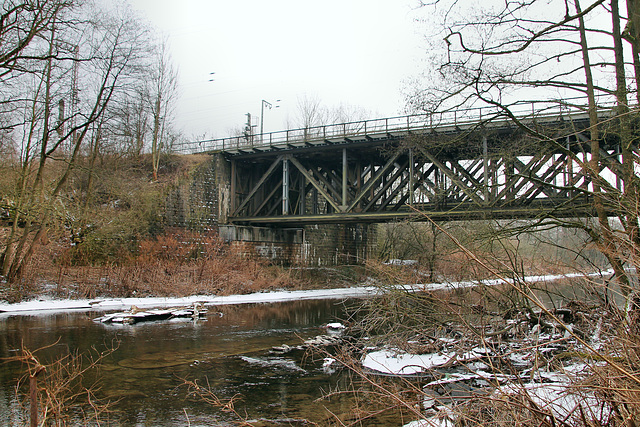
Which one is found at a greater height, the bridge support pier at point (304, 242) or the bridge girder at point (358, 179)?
the bridge girder at point (358, 179)

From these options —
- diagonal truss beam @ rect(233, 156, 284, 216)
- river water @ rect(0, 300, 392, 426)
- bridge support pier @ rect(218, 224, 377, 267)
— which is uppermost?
diagonal truss beam @ rect(233, 156, 284, 216)

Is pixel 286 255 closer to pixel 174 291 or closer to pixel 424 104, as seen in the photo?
pixel 174 291

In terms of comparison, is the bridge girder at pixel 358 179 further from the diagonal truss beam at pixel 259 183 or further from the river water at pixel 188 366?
the river water at pixel 188 366

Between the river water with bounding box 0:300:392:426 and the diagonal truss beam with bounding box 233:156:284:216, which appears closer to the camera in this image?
the river water with bounding box 0:300:392:426

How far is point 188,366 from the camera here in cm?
973

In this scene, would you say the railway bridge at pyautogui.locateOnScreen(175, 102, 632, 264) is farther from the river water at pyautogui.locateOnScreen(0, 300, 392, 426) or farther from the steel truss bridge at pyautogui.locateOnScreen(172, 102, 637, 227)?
the river water at pyautogui.locateOnScreen(0, 300, 392, 426)

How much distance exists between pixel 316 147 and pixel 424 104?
56.6 feet

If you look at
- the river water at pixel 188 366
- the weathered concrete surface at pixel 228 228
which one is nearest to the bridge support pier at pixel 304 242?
the weathered concrete surface at pixel 228 228

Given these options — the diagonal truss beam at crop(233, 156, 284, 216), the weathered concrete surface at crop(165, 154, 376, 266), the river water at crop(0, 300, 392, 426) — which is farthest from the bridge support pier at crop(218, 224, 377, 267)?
the river water at crop(0, 300, 392, 426)

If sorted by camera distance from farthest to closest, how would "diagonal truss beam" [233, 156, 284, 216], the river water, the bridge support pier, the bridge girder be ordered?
the bridge support pier, "diagonal truss beam" [233, 156, 284, 216], the bridge girder, the river water

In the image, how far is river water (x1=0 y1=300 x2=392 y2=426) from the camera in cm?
699

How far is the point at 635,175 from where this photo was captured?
7109 mm

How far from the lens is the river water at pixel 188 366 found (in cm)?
699

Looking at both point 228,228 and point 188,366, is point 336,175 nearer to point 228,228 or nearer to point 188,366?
point 228,228
